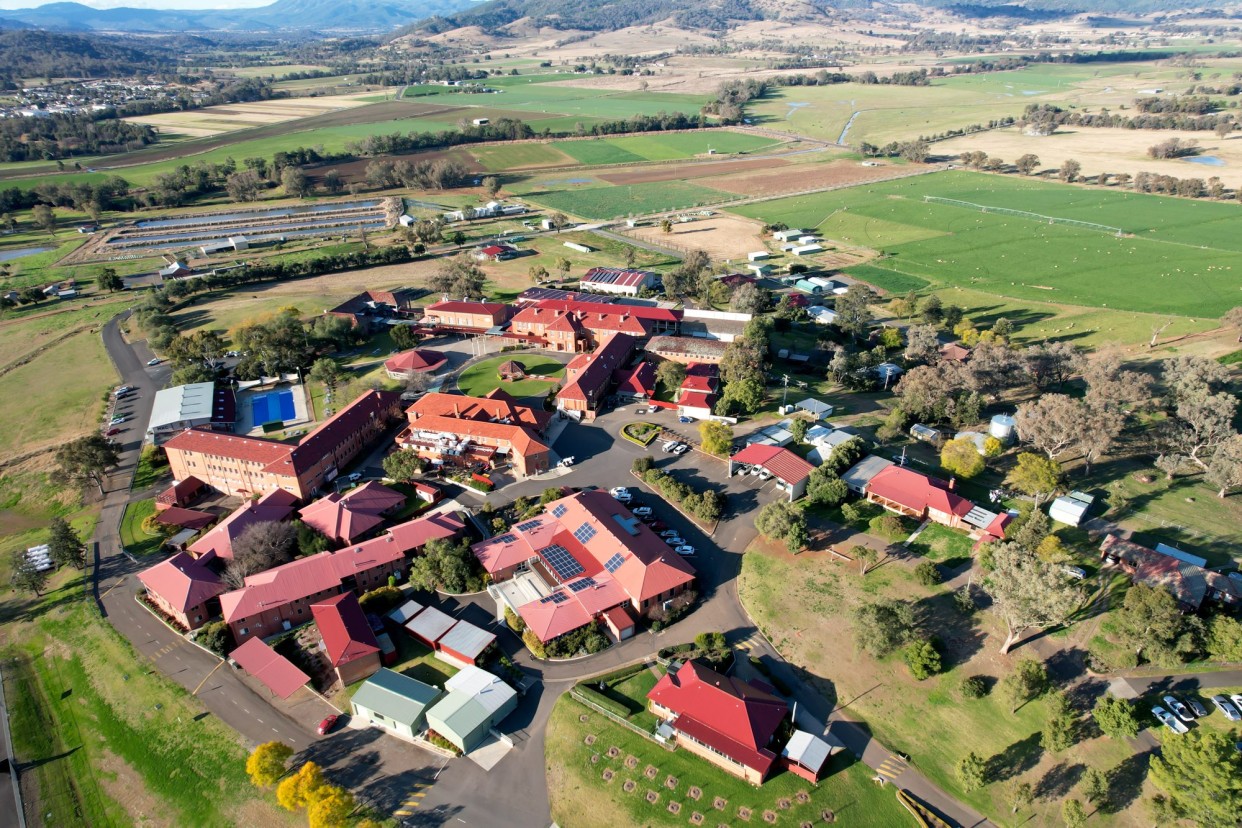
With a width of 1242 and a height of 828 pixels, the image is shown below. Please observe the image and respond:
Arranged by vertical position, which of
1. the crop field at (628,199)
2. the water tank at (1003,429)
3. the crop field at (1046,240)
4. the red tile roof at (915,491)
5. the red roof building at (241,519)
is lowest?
the red roof building at (241,519)

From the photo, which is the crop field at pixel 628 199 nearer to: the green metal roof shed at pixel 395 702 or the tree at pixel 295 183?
the tree at pixel 295 183

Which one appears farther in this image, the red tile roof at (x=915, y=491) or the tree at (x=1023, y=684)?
the red tile roof at (x=915, y=491)

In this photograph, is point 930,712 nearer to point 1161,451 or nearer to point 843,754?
point 843,754

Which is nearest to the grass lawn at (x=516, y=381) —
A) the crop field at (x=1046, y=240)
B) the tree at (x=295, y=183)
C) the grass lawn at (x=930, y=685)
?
the grass lawn at (x=930, y=685)

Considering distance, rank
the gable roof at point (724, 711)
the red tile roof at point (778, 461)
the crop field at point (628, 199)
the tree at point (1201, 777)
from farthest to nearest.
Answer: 1. the crop field at point (628, 199)
2. the red tile roof at point (778, 461)
3. the gable roof at point (724, 711)
4. the tree at point (1201, 777)

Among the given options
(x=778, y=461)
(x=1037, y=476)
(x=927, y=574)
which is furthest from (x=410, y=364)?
(x=1037, y=476)

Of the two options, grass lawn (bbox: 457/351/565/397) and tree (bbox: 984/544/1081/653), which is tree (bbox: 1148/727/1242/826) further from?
grass lawn (bbox: 457/351/565/397)
